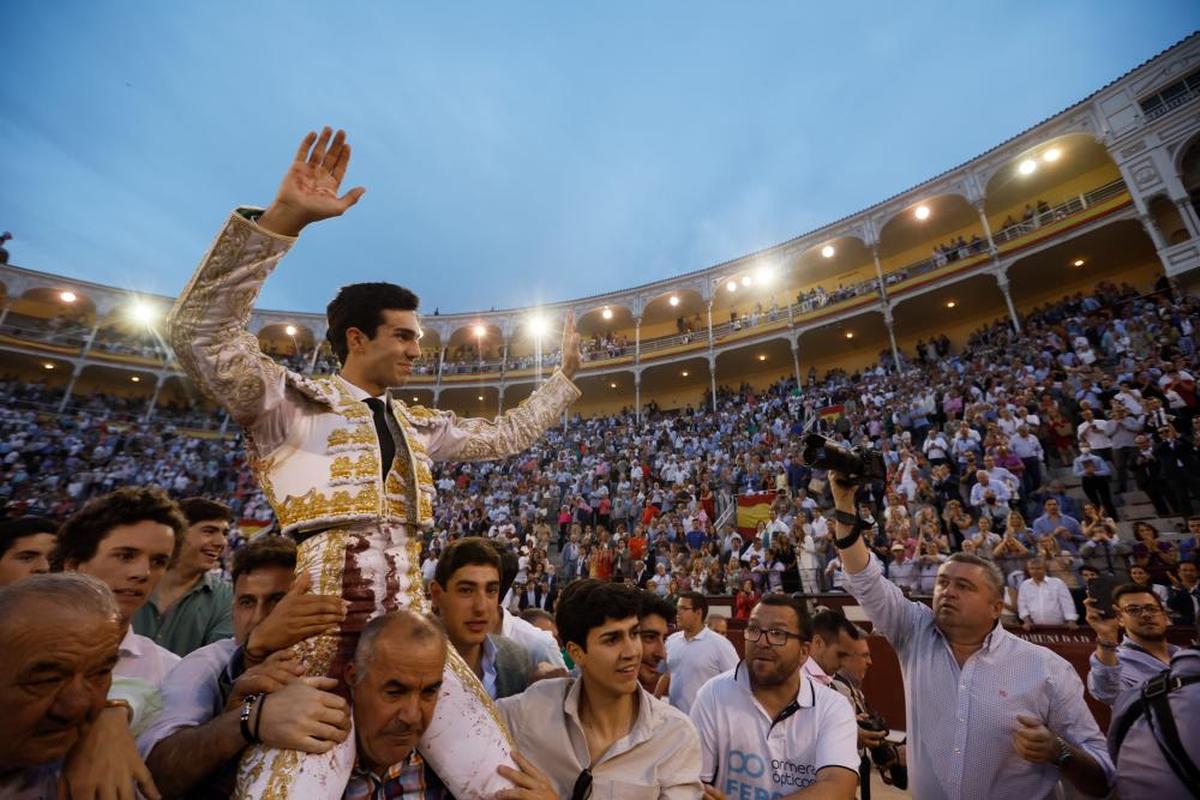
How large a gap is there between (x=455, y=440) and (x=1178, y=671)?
3.31 meters

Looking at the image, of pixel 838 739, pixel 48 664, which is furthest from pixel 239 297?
pixel 838 739

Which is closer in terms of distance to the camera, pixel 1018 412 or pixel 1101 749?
pixel 1101 749

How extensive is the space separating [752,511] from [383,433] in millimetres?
11484

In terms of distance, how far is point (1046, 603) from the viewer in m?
6.10

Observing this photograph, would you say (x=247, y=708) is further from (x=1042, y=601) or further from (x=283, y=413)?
(x=1042, y=601)

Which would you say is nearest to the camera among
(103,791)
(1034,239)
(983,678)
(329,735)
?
(103,791)

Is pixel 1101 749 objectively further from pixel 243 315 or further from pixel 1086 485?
pixel 1086 485

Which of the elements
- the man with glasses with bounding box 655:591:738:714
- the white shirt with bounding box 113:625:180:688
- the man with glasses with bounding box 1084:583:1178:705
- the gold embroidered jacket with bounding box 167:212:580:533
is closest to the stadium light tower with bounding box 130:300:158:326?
the man with glasses with bounding box 655:591:738:714

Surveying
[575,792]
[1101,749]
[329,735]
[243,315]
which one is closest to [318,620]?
[329,735]

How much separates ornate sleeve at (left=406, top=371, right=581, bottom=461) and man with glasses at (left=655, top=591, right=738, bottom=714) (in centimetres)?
272

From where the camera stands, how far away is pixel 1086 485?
835cm

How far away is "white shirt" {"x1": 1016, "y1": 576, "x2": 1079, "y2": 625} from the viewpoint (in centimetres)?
600

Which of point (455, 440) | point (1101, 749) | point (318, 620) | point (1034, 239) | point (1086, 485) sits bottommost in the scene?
point (1101, 749)

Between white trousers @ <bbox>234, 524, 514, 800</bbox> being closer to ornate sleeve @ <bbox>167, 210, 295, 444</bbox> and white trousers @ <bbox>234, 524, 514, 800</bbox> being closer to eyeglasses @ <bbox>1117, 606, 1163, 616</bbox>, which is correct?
ornate sleeve @ <bbox>167, 210, 295, 444</bbox>
